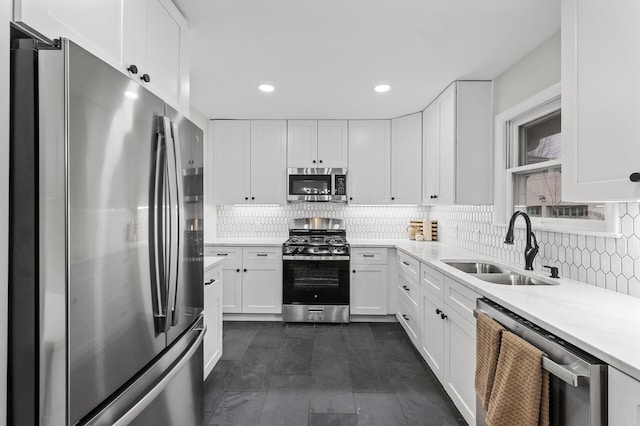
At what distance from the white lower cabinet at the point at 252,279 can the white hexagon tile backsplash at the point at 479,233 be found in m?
0.60

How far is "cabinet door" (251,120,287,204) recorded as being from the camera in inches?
161

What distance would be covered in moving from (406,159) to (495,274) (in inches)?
78.5

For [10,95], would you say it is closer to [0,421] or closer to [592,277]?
[0,421]

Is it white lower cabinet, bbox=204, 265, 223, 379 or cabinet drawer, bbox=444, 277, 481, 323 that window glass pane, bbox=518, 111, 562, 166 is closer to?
cabinet drawer, bbox=444, 277, 481, 323

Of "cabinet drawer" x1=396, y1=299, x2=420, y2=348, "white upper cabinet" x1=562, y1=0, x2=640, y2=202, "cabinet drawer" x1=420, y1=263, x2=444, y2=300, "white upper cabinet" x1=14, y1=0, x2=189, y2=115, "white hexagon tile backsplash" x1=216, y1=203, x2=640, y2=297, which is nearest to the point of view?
"white upper cabinet" x1=14, y1=0, x2=189, y2=115

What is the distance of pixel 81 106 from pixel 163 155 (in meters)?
0.38

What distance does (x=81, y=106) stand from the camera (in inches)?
35.4

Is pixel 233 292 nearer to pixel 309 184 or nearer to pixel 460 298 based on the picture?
pixel 309 184

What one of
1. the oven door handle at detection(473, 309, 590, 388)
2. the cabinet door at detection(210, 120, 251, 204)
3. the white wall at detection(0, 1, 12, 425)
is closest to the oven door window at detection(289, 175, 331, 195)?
the cabinet door at detection(210, 120, 251, 204)

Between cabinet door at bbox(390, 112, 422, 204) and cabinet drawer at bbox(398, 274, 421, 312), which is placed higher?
cabinet door at bbox(390, 112, 422, 204)

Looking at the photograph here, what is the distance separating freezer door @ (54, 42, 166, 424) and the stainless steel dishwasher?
142 centimetres

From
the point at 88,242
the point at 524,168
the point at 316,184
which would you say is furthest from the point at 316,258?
the point at 88,242

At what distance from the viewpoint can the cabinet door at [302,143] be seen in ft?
13.4

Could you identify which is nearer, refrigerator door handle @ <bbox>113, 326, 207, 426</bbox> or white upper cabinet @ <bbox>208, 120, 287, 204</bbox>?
refrigerator door handle @ <bbox>113, 326, 207, 426</bbox>
